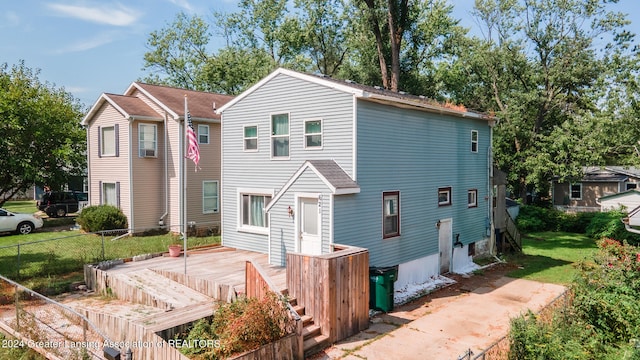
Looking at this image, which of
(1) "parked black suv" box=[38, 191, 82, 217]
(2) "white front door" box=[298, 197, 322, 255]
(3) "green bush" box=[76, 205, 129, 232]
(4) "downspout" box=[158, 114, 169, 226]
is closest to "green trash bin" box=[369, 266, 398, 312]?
(2) "white front door" box=[298, 197, 322, 255]

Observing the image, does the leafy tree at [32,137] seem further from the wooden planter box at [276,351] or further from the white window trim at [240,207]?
the wooden planter box at [276,351]

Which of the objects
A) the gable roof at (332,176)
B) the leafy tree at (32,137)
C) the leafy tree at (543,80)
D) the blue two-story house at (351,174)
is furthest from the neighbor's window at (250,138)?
the leafy tree at (543,80)

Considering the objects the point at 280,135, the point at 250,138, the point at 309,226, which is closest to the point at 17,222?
the point at 250,138

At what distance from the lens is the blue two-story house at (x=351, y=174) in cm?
1247

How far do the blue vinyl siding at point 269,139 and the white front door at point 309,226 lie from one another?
5.15ft

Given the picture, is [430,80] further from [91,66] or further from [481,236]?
[91,66]

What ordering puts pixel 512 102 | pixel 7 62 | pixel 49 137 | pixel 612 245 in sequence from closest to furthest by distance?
pixel 612 245 < pixel 49 137 < pixel 7 62 < pixel 512 102

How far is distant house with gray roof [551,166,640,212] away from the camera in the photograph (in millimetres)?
34562

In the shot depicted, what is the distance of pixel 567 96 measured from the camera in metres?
29.7

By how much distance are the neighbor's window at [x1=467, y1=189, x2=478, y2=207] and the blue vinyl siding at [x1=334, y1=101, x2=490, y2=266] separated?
266 mm

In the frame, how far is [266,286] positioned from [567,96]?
2920cm

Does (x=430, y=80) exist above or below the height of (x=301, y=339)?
above

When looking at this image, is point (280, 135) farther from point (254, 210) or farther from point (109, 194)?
point (109, 194)

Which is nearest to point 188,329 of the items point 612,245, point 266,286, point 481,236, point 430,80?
point 266,286
